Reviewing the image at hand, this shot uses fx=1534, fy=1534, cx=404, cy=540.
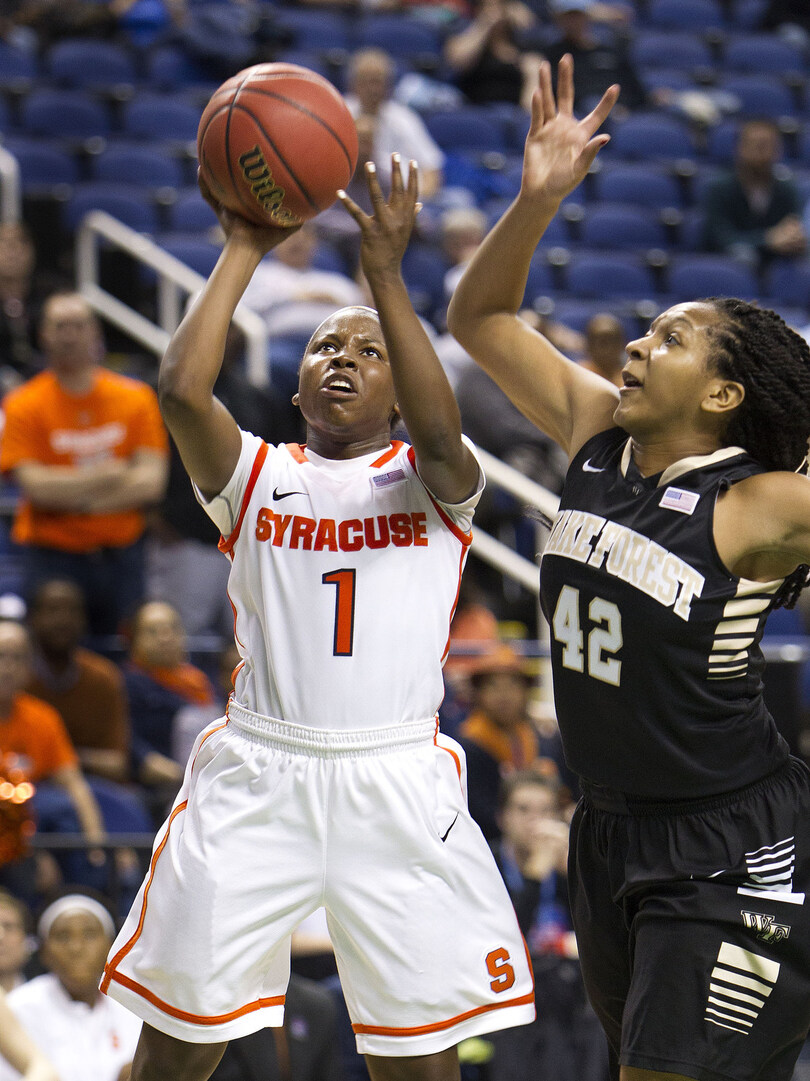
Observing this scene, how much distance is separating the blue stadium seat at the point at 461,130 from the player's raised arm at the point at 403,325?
325 inches

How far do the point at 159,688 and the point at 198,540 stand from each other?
0.82 m

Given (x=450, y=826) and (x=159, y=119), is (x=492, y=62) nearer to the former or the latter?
(x=159, y=119)

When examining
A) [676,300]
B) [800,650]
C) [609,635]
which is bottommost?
[800,650]

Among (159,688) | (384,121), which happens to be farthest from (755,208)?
(159,688)

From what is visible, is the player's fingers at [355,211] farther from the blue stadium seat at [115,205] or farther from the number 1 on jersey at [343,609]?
the blue stadium seat at [115,205]

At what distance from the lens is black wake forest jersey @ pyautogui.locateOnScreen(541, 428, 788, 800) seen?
2.74 metres

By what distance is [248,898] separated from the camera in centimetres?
275

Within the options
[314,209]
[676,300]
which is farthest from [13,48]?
[314,209]

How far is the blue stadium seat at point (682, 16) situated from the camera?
41.8 ft

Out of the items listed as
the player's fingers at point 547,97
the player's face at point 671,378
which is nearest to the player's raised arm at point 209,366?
the player's fingers at point 547,97

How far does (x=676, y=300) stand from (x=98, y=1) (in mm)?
4644

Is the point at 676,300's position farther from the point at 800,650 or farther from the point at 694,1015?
the point at 694,1015

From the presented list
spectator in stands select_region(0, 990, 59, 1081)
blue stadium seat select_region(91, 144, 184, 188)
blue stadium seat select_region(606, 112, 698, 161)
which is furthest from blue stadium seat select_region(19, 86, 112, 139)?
spectator in stands select_region(0, 990, 59, 1081)

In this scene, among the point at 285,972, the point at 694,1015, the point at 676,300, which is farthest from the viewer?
the point at 676,300
